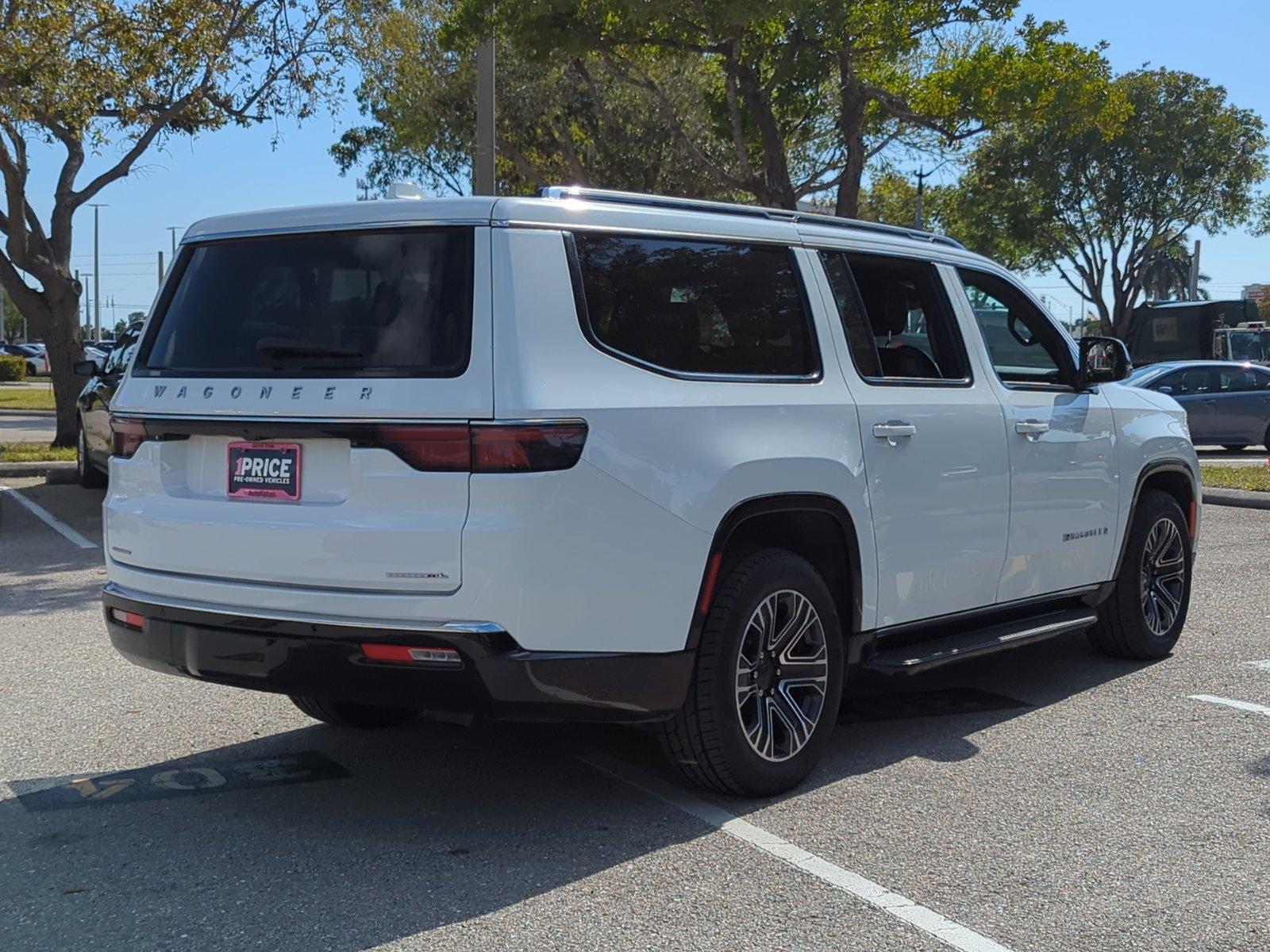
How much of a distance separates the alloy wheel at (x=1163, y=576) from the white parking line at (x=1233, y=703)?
2.35 feet

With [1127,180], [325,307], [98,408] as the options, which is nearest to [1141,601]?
[325,307]

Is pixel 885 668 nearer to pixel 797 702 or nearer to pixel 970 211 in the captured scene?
pixel 797 702

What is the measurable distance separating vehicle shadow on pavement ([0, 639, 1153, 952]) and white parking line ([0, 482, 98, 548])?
6396 millimetres

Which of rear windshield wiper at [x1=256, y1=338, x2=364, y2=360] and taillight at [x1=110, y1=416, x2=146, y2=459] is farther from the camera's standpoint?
taillight at [x1=110, y1=416, x2=146, y2=459]

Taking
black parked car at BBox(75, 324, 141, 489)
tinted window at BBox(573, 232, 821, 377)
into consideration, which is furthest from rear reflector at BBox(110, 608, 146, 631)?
black parked car at BBox(75, 324, 141, 489)

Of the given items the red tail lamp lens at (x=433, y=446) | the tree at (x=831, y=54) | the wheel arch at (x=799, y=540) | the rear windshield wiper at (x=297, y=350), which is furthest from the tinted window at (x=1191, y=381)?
the red tail lamp lens at (x=433, y=446)

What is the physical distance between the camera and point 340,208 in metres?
4.62

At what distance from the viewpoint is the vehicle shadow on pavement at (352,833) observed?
12.7ft

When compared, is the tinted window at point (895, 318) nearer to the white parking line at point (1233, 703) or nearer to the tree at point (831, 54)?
the white parking line at point (1233, 703)

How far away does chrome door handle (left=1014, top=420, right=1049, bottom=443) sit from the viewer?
6.08m

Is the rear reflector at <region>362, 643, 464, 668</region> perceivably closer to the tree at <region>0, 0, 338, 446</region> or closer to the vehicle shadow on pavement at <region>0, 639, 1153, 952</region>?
the vehicle shadow on pavement at <region>0, 639, 1153, 952</region>

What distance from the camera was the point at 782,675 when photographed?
502 centimetres

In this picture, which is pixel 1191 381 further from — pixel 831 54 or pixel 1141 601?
pixel 1141 601

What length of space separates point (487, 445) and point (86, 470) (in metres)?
12.0
